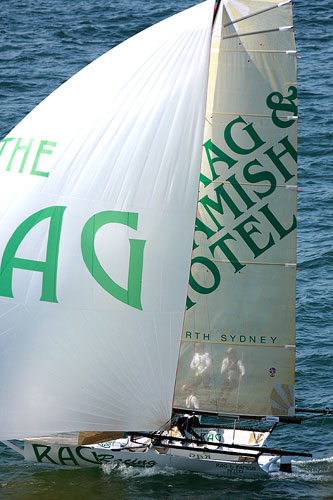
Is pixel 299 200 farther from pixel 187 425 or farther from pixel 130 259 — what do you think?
pixel 130 259

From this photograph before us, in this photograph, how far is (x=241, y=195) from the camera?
52.2 feet

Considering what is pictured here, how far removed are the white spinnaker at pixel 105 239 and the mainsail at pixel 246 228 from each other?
118 centimetres

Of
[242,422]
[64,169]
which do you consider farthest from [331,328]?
[64,169]

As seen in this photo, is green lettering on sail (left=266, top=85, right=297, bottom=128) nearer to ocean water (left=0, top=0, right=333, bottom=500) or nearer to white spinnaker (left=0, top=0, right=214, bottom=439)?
white spinnaker (left=0, top=0, right=214, bottom=439)

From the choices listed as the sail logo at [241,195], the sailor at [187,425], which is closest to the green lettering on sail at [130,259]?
the sail logo at [241,195]

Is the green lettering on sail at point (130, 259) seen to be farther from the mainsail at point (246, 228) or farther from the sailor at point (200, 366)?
the sailor at point (200, 366)

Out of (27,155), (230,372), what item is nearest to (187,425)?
(230,372)

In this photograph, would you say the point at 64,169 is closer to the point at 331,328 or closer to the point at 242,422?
A: the point at 242,422

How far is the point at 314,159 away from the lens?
32.1 m

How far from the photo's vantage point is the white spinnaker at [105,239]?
14.4 meters

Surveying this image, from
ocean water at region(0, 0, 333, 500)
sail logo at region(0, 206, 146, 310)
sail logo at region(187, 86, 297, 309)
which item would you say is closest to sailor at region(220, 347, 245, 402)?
sail logo at region(187, 86, 297, 309)

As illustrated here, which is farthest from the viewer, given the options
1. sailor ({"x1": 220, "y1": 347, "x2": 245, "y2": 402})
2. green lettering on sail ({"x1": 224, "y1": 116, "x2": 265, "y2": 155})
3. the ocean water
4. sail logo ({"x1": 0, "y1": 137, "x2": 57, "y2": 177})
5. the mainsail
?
the ocean water

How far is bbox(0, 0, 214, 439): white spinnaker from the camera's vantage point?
1439cm

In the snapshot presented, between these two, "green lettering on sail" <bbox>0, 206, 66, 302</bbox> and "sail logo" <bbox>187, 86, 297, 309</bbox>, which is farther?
"sail logo" <bbox>187, 86, 297, 309</bbox>
